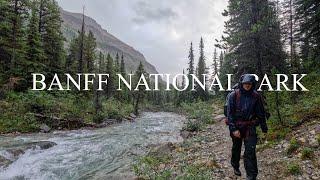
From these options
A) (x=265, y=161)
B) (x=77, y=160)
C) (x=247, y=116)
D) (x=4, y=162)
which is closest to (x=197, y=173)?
(x=265, y=161)

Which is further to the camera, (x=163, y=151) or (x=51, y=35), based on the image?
(x=51, y=35)

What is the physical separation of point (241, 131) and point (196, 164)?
9.69 ft

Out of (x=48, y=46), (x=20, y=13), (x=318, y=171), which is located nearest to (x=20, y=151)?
(x=318, y=171)

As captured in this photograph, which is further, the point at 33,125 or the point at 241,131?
the point at 33,125

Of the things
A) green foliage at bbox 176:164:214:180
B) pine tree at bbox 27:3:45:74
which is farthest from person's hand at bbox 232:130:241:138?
pine tree at bbox 27:3:45:74

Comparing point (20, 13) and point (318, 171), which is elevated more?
point (20, 13)

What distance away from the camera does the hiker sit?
718 centimetres

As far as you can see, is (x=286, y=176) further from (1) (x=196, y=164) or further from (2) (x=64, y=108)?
(2) (x=64, y=108)

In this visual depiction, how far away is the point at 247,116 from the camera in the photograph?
7.24 m

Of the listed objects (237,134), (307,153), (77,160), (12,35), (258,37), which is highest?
(12,35)

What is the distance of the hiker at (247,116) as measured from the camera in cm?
718

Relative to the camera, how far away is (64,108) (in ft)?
93.0

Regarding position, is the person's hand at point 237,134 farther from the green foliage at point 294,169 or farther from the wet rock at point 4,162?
the wet rock at point 4,162

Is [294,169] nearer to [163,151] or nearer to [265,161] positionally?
[265,161]
